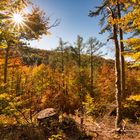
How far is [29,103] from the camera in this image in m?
16.2

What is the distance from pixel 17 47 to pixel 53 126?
11.7 m

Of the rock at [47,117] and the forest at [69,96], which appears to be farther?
the rock at [47,117]

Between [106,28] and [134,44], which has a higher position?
[106,28]

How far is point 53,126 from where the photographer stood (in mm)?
13125

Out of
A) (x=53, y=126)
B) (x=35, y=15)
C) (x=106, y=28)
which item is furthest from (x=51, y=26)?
(x=53, y=126)

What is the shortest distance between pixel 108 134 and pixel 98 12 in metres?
8.19

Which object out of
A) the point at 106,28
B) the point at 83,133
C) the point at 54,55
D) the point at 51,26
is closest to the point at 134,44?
the point at 83,133

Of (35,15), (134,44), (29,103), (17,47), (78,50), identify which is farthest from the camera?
(78,50)

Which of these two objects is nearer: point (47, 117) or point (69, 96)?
point (47, 117)

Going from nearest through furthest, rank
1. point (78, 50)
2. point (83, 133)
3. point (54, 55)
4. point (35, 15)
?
point (83, 133) < point (35, 15) < point (78, 50) < point (54, 55)

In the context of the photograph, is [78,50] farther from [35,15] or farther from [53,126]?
[53,126]

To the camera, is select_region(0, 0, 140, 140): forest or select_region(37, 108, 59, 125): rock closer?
select_region(0, 0, 140, 140): forest

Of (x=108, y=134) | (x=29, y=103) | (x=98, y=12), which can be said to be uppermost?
(x=98, y=12)

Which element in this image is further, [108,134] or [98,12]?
[98,12]
